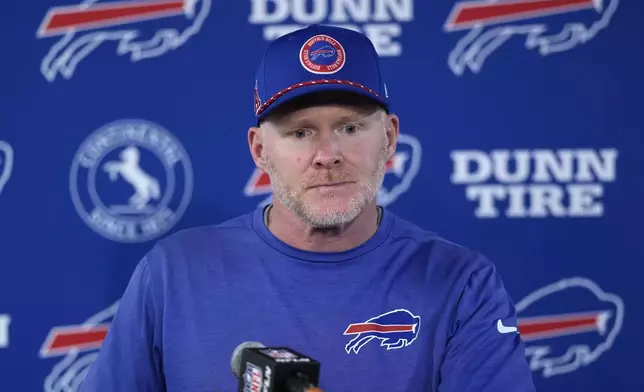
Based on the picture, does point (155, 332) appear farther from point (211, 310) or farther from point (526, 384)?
point (526, 384)

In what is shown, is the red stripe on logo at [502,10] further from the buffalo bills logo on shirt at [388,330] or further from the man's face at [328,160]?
the buffalo bills logo on shirt at [388,330]

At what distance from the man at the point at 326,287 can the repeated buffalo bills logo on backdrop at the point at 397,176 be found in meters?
0.47

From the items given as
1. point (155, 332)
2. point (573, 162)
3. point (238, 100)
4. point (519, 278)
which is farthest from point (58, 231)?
point (573, 162)

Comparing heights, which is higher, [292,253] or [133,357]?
[292,253]

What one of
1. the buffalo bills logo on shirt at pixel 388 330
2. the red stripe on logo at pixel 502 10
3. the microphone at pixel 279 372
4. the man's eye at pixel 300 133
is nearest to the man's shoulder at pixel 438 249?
the buffalo bills logo on shirt at pixel 388 330

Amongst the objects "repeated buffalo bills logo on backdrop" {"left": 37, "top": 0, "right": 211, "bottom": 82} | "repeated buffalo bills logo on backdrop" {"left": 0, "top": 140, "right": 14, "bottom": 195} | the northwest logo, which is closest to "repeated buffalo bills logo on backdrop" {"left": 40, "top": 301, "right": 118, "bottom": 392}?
the northwest logo

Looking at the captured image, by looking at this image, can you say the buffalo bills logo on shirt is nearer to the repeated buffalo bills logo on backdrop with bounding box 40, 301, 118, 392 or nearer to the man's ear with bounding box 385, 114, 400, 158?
the man's ear with bounding box 385, 114, 400, 158

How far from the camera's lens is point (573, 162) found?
1.74m

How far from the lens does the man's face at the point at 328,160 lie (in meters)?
1.16

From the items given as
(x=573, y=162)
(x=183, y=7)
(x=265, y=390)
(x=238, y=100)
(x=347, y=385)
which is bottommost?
(x=347, y=385)

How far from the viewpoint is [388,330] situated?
119 cm

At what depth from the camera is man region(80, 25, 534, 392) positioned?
1168mm

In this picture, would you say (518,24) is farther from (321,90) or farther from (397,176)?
(321,90)

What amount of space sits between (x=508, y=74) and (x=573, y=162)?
22cm
